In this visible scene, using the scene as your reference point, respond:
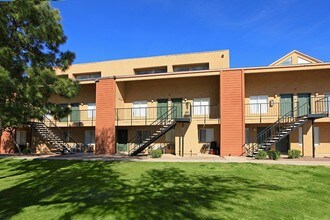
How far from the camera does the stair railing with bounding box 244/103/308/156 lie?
20875mm

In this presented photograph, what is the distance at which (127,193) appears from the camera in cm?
Result: 1034

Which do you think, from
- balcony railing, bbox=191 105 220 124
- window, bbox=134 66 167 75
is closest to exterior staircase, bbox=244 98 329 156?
balcony railing, bbox=191 105 220 124

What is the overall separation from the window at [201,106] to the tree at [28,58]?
41.6 feet

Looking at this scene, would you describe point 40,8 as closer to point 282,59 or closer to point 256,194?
point 256,194

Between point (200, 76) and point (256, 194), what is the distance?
14129mm

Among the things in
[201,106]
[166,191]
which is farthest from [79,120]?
[166,191]

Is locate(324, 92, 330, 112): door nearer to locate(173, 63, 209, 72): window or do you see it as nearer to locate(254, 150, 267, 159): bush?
locate(254, 150, 267, 159): bush

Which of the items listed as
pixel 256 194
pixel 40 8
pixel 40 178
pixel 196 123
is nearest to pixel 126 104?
pixel 196 123

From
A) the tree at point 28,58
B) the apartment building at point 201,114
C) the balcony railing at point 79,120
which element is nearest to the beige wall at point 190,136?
the apartment building at point 201,114

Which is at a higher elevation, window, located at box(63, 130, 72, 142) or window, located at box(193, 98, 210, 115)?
window, located at box(193, 98, 210, 115)

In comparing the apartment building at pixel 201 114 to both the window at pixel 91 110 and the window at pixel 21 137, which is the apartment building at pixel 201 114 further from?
the window at pixel 21 137

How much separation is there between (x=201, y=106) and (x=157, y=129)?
383 centimetres

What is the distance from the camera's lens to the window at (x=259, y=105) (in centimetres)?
2277

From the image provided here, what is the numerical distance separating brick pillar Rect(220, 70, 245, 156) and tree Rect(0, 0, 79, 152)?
11.4m
